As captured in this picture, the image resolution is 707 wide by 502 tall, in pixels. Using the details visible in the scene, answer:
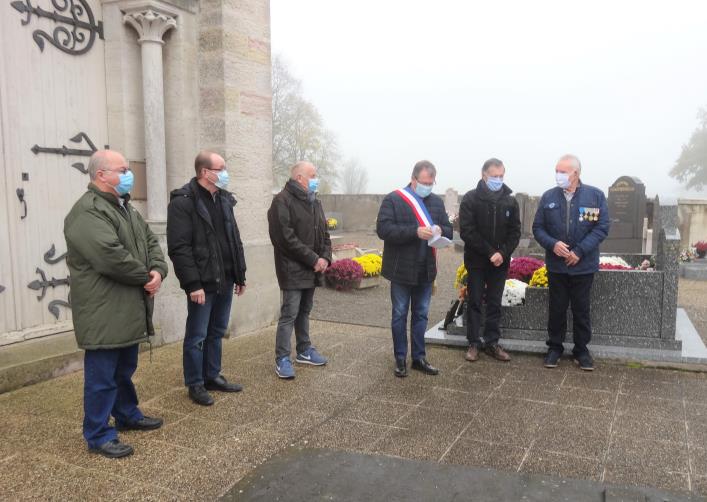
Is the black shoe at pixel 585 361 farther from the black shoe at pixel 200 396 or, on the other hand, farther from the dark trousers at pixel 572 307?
the black shoe at pixel 200 396

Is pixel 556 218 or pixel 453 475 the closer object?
pixel 453 475

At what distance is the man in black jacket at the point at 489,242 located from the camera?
216 inches

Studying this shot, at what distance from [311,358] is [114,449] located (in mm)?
2253

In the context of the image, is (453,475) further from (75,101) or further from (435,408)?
(75,101)

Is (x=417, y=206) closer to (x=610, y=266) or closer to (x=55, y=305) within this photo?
(x=610, y=266)

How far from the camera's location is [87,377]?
3.54m

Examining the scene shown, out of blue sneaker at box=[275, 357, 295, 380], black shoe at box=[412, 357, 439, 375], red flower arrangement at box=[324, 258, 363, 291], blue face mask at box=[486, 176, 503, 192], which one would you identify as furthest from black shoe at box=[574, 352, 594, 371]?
red flower arrangement at box=[324, 258, 363, 291]

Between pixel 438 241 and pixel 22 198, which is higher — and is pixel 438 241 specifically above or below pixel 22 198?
below

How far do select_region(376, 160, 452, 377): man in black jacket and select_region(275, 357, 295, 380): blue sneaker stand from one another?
898 mm

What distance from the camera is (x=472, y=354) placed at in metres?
5.67

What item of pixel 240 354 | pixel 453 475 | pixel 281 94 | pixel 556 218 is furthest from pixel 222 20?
pixel 281 94

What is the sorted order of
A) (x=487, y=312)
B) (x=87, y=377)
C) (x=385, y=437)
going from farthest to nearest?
(x=487, y=312) → (x=385, y=437) → (x=87, y=377)

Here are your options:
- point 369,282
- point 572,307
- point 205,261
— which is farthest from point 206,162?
point 369,282

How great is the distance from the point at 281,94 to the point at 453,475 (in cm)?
4314
